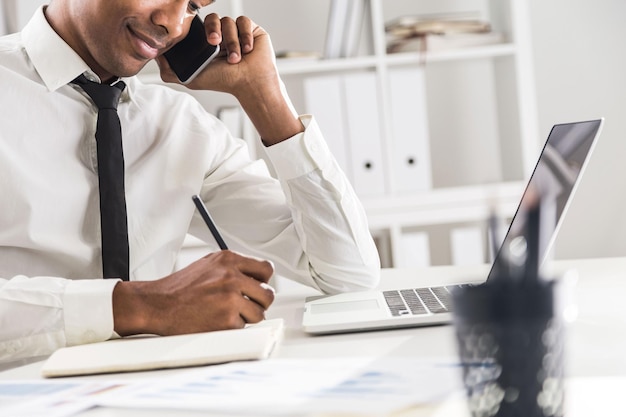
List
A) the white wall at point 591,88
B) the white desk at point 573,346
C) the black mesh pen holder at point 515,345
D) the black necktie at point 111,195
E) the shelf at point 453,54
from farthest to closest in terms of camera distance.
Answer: the white wall at point 591,88 → the shelf at point 453,54 → the black necktie at point 111,195 → the white desk at point 573,346 → the black mesh pen holder at point 515,345

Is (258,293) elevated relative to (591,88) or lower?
elevated

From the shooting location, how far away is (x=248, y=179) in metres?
1.72

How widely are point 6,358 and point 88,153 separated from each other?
50 cm

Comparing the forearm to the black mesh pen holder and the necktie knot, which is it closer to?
the necktie knot

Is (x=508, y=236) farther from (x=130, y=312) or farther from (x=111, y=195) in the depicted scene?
(x=111, y=195)

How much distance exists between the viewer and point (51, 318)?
107 cm

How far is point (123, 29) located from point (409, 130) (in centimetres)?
144

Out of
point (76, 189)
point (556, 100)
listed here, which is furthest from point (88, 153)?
point (556, 100)

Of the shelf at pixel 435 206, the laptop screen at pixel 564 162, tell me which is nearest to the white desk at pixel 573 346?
the laptop screen at pixel 564 162

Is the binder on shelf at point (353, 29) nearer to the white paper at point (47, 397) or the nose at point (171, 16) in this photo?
the nose at point (171, 16)

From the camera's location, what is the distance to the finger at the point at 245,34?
63.2 inches

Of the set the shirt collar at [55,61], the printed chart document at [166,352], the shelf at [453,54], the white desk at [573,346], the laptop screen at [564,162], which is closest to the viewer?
the white desk at [573,346]

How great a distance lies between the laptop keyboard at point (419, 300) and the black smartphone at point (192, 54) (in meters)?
0.59

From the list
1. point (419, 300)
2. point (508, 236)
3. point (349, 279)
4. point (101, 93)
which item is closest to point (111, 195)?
point (101, 93)
